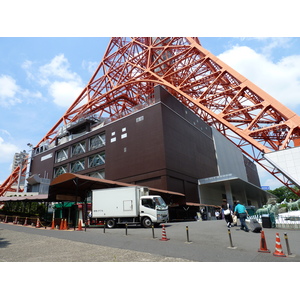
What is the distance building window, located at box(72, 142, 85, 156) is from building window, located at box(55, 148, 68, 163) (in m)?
2.60

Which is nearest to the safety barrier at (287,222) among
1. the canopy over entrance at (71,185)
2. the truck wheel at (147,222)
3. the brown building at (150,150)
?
the truck wheel at (147,222)

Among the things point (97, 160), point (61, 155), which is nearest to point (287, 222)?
point (97, 160)

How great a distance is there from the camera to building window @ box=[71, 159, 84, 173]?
4388 centimetres

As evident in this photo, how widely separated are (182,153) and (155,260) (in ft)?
93.6

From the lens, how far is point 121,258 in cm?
785

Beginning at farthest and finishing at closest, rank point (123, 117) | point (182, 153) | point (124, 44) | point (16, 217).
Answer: point (124, 44), point (123, 117), point (182, 153), point (16, 217)

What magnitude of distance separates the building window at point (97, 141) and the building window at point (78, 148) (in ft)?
9.08

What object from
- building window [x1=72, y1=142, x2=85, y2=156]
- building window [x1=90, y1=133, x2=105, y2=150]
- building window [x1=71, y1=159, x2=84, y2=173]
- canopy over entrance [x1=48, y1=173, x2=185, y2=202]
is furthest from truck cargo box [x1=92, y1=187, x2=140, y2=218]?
building window [x1=72, y1=142, x2=85, y2=156]

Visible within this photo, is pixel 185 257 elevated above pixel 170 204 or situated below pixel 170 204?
below

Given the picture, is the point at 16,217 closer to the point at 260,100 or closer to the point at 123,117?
the point at 123,117

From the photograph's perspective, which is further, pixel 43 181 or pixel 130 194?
pixel 43 181

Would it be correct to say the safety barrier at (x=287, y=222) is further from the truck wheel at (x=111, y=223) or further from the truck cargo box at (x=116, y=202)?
the truck wheel at (x=111, y=223)

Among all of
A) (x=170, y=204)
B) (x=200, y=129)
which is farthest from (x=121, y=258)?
(x=200, y=129)

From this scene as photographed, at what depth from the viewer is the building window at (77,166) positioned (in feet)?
144
